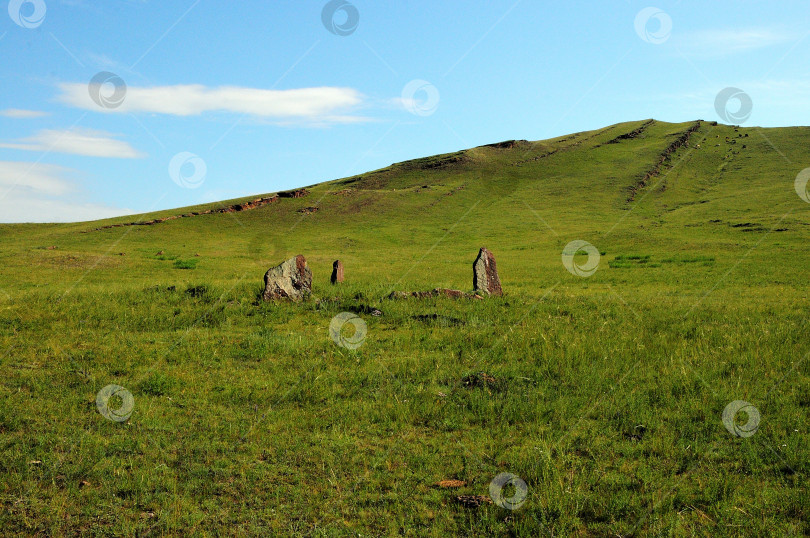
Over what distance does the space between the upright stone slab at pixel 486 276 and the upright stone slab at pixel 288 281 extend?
624 centimetres

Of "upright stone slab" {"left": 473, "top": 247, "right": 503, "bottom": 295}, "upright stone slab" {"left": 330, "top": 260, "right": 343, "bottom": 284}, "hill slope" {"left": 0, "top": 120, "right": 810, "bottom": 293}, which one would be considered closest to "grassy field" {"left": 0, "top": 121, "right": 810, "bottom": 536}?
"upright stone slab" {"left": 473, "top": 247, "right": 503, "bottom": 295}

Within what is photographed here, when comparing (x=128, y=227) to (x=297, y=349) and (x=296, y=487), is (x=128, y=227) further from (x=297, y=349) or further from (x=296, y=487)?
(x=296, y=487)

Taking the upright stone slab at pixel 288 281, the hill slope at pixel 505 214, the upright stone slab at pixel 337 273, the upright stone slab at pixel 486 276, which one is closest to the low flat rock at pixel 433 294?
the upright stone slab at pixel 486 276

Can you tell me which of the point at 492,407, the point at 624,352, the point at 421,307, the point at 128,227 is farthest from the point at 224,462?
the point at 128,227

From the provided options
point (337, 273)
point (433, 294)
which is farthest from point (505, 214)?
point (433, 294)

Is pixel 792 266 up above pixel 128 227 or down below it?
below

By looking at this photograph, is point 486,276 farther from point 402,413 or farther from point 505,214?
point 505,214

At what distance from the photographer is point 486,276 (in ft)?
67.4

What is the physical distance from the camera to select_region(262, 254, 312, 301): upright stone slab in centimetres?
1839

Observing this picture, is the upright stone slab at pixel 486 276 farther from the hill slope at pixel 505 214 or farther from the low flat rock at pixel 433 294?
the hill slope at pixel 505 214

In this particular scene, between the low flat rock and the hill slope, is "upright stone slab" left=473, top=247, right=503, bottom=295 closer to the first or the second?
the low flat rock

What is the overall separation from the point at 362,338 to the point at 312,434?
18.6ft

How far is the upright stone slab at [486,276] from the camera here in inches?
798

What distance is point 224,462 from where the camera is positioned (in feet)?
24.4
